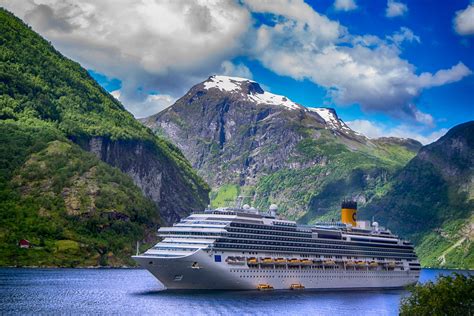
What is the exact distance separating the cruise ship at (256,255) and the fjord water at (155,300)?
3401mm

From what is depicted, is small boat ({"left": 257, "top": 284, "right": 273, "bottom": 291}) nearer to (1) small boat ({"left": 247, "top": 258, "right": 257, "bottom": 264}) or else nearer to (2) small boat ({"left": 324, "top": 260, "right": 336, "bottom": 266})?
(1) small boat ({"left": 247, "top": 258, "right": 257, "bottom": 264})

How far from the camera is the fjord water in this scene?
112 metres

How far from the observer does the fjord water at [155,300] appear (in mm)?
112500

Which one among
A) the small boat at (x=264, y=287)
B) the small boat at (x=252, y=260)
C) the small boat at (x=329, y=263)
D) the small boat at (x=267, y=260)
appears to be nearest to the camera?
the small boat at (x=252, y=260)

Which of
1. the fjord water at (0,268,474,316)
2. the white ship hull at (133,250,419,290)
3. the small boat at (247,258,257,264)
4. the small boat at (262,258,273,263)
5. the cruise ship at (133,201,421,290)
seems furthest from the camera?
the small boat at (262,258,273,263)

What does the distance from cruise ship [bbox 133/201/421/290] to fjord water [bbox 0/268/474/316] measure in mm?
3401

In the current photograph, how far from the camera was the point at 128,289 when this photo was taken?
151000mm

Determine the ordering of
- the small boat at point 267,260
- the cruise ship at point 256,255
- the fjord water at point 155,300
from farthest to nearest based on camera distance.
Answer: the small boat at point 267,260 → the cruise ship at point 256,255 → the fjord water at point 155,300

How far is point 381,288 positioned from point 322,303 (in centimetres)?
5950

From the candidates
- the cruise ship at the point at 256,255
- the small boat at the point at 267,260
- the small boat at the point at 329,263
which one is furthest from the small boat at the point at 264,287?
the small boat at the point at 329,263

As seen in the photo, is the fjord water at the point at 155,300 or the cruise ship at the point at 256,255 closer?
the fjord water at the point at 155,300

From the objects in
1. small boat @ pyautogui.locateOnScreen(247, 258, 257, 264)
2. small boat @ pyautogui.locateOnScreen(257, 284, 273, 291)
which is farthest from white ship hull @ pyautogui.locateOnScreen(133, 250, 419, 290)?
small boat @ pyautogui.locateOnScreen(247, 258, 257, 264)

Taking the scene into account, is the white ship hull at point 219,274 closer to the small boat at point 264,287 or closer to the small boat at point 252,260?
the small boat at point 264,287

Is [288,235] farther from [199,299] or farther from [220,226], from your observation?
[199,299]
